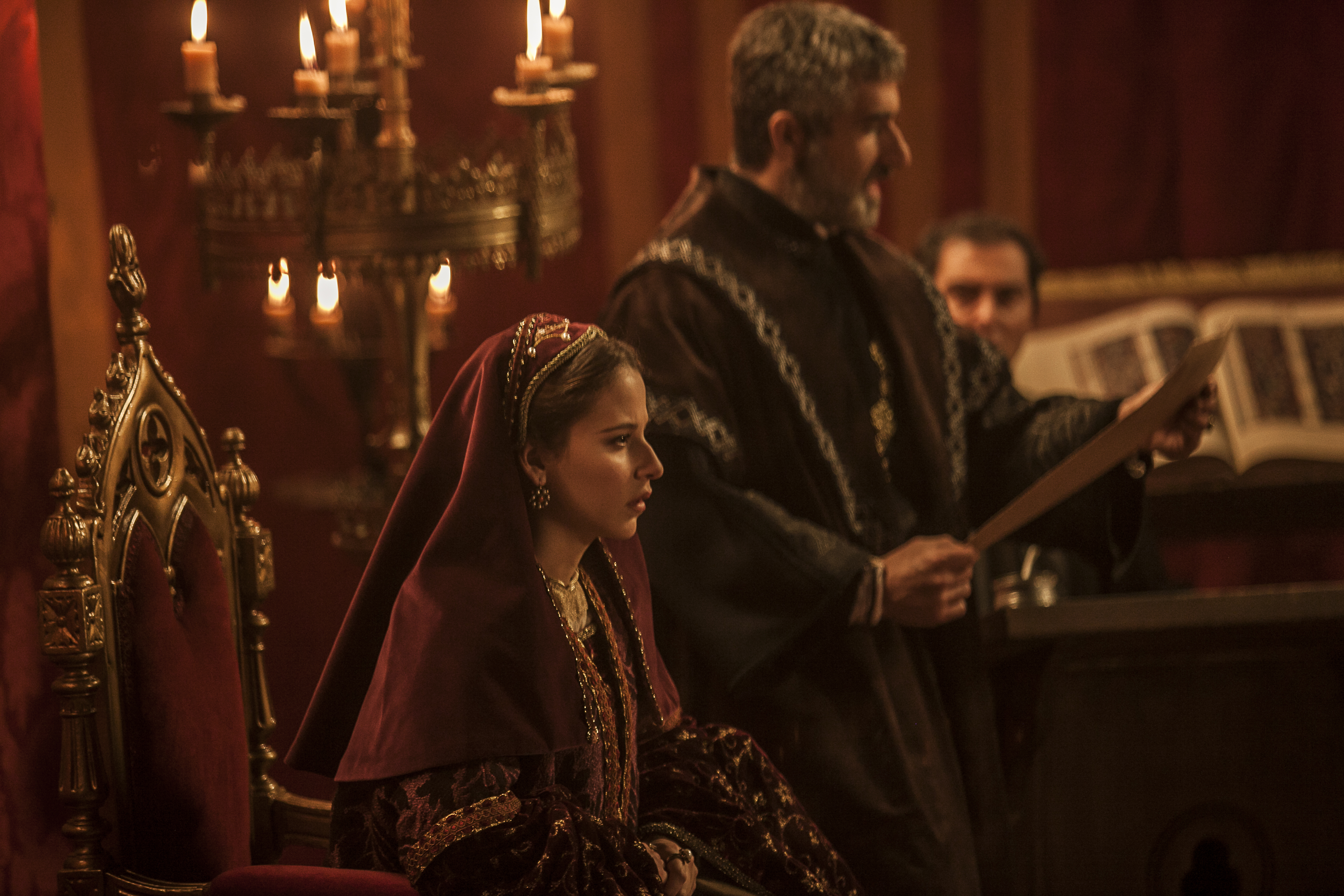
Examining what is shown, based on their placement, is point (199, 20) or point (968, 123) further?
point (968, 123)

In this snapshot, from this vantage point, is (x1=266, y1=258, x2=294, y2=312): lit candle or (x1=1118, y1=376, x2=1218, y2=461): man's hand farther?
(x1=1118, y1=376, x2=1218, y2=461): man's hand

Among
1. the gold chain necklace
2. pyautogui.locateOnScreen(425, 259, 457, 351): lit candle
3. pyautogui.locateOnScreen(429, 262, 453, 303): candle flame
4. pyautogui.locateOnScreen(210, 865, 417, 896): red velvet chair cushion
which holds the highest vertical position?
pyautogui.locateOnScreen(429, 262, 453, 303): candle flame

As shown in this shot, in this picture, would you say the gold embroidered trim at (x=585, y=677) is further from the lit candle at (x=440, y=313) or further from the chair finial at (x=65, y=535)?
the lit candle at (x=440, y=313)

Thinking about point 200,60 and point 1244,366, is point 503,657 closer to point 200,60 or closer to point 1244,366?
point 200,60

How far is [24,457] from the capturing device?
5.01 ft

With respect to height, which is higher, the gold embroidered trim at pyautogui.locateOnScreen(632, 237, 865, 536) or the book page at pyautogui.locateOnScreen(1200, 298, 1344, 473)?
the gold embroidered trim at pyautogui.locateOnScreen(632, 237, 865, 536)

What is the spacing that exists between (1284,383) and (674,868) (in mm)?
2361

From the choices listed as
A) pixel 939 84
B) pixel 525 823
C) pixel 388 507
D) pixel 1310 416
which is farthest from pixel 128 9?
pixel 1310 416

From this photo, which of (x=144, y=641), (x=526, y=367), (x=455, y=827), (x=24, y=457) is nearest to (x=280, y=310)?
(x=24, y=457)

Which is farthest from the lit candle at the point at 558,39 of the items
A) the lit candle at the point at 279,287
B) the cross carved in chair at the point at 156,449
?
the cross carved in chair at the point at 156,449

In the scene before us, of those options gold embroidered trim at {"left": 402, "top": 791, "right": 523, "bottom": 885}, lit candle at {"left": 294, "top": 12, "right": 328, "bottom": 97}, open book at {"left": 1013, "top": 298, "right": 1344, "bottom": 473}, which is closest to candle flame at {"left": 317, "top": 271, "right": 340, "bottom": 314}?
lit candle at {"left": 294, "top": 12, "right": 328, "bottom": 97}

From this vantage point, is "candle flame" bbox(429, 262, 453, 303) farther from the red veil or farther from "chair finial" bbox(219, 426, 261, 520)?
the red veil

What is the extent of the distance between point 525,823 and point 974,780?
2.32 feet

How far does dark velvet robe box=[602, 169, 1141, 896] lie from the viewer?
1.56 meters
